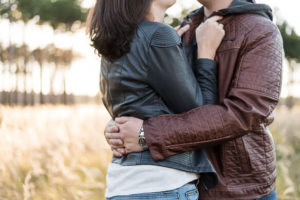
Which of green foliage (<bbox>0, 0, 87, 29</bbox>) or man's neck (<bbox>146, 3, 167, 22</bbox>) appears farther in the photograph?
green foliage (<bbox>0, 0, 87, 29</bbox>)

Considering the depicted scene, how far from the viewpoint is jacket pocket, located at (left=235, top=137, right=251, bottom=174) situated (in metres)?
1.62

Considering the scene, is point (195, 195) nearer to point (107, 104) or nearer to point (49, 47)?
point (107, 104)

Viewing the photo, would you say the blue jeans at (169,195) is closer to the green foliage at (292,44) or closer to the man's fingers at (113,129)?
the man's fingers at (113,129)

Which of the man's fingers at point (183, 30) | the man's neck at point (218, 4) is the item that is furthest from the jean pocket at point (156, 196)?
the man's neck at point (218, 4)

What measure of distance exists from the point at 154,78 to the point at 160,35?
207 mm

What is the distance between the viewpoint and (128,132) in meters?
1.55

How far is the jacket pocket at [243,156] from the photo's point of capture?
5.32ft

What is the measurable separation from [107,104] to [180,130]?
1.56 ft

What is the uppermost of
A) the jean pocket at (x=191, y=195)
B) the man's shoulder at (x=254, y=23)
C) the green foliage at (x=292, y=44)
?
the man's shoulder at (x=254, y=23)

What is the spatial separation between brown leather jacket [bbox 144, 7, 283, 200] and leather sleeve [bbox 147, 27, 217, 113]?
8 cm

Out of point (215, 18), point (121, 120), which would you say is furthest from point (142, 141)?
point (215, 18)

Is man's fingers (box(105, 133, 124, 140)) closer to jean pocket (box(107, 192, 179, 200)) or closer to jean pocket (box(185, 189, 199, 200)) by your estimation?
jean pocket (box(107, 192, 179, 200))

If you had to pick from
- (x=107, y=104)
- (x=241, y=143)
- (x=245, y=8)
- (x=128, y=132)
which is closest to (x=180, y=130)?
(x=128, y=132)

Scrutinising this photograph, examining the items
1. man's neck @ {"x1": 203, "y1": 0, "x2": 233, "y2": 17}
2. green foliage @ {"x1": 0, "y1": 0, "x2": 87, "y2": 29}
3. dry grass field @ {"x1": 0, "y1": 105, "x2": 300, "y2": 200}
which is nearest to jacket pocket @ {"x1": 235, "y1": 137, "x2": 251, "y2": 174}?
man's neck @ {"x1": 203, "y1": 0, "x2": 233, "y2": 17}
